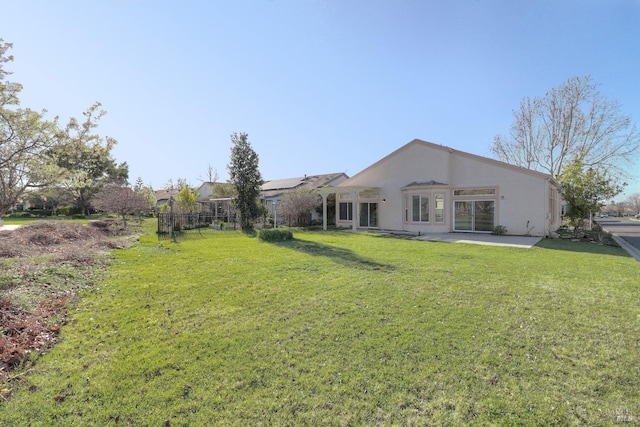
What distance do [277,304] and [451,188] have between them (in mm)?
16661

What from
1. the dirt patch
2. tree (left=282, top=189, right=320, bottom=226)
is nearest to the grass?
the dirt patch

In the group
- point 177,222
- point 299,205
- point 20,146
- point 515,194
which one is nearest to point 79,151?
point 20,146

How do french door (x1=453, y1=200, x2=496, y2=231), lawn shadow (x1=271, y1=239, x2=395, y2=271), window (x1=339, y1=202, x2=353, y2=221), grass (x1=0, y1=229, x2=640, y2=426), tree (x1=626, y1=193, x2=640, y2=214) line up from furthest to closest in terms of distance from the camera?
tree (x1=626, y1=193, x2=640, y2=214)
window (x1=339, y1=202, x2=353, y2=221)
french door (x1=453, y1=200, x2=496, y2=231)
lawn shadow (x1=271, y1=239, x2=395, y2=271)
grass (x1=0, y1=229, x2=640, y2=426)

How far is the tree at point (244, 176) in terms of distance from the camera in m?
20.8

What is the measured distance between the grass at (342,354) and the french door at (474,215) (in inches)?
449

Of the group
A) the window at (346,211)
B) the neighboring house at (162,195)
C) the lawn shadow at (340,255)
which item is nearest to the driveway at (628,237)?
the lawn shadow at (340,255)

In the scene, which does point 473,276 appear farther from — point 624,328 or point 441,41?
point 441,41

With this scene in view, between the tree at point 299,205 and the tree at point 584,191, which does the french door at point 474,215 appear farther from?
the tree at point 299,205

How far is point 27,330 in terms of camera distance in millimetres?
4309

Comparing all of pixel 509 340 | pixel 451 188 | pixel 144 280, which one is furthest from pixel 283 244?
pixel 451 188

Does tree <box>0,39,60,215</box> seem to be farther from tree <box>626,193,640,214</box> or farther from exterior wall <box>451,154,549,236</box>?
tree <box>626,193,640,214</box>

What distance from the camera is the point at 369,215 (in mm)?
23094

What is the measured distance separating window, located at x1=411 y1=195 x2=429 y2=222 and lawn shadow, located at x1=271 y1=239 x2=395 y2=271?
9545 millimetres

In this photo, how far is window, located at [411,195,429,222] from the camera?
19.7 metres
